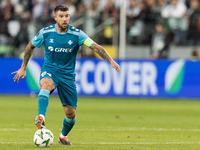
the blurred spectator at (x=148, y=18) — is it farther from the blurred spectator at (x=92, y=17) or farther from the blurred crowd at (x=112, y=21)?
the blurred spectator at (x=92, y=17)

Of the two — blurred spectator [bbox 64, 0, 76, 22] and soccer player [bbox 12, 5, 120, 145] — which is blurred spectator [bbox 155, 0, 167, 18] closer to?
blurred spectator [bbox 64, 0, 76, 22]

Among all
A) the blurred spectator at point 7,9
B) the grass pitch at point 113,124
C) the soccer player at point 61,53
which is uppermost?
the blurred spectator at point 7,9

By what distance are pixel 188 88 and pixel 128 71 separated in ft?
7.38

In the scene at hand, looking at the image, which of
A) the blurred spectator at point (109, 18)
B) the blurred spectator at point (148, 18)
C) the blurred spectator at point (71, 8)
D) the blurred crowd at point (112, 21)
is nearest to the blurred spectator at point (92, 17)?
the blurred crowd at point (112, 21)

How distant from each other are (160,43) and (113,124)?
385 inches

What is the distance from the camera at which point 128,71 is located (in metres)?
19.4

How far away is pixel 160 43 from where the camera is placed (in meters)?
21.4

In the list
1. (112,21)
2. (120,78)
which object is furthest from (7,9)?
(120,78)

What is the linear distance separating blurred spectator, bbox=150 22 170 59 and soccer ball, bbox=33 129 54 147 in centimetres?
1364

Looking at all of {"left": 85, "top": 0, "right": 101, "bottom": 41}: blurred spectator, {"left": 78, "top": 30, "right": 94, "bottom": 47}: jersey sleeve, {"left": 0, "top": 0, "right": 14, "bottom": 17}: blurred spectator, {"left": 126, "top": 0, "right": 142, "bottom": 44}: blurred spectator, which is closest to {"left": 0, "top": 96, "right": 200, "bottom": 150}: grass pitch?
{"left": 78, "top": 30, "right": 94, "bottom": 47}: jersey sleeve

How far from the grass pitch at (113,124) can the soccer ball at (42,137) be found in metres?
0.19

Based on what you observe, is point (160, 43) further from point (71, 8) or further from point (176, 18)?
point (71, 8)

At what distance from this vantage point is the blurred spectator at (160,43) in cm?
2126

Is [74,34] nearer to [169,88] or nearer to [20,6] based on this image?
[169,88]
